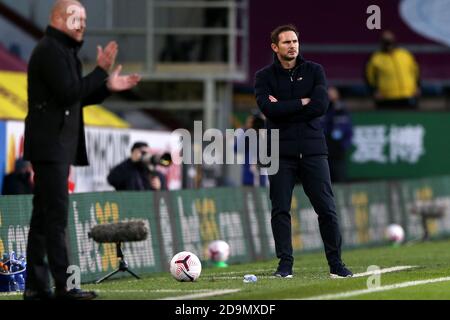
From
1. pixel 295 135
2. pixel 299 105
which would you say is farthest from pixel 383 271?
pixel 299 105

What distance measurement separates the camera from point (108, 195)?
18.1 meters

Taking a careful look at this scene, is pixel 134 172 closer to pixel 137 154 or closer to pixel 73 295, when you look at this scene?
pixel 137 154

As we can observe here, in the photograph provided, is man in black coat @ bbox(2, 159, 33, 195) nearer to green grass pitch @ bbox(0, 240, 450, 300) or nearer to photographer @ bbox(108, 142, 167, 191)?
photographer @ bbox(108, 142, 167, 191)

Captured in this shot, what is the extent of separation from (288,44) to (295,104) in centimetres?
59

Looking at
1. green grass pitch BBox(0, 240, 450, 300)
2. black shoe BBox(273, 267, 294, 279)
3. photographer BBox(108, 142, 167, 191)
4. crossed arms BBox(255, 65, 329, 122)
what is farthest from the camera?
photographer BBox(108, 142, 167, 191)

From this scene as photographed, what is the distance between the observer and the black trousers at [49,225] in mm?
11469

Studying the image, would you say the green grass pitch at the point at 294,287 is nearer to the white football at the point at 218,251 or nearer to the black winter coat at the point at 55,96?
the black winter coat at the point at 55,96

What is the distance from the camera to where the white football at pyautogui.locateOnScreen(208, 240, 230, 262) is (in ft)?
65.4

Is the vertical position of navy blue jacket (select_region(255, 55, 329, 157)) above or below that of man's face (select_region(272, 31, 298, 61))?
below

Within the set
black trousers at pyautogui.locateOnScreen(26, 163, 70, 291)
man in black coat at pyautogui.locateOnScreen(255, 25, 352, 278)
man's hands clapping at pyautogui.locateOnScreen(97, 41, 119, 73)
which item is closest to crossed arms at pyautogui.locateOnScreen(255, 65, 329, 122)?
man in black coat at pyautogui.locateOnScreen(255, 25, 352, 278)

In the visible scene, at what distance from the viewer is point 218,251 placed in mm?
19938

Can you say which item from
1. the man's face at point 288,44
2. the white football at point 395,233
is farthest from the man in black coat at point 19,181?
the white football at point 395,233

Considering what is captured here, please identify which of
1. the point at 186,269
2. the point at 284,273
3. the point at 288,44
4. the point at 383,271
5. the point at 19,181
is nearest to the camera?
the point at 288,44
